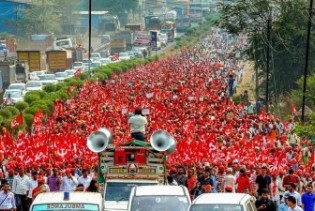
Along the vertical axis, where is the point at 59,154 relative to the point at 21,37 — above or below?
above

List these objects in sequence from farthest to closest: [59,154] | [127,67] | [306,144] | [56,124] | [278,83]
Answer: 1. [127,67]
2. [278,83]
3. [56,124]
4. [306,144]
5. [59,154]

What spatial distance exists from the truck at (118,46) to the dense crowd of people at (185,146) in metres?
75.7

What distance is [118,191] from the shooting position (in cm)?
2331

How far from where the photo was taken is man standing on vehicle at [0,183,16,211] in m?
23.7

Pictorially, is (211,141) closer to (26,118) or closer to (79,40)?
(26,118)

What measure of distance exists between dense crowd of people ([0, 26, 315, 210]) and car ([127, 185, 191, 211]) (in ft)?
5.19

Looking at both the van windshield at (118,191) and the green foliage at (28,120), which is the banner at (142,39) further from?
the van windshield at (118,191)

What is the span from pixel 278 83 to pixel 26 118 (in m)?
23.2

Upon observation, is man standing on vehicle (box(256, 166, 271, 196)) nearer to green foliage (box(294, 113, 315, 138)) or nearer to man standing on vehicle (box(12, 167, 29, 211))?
man standing on vehicle (box(12, 167, 29, 211))

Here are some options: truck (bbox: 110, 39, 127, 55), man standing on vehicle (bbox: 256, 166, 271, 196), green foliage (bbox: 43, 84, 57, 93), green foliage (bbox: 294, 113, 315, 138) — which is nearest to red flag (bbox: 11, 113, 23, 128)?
green foliage (bbox: 294, 113, 315, 138)

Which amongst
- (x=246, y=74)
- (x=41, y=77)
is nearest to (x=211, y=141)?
(x=41, y=77)

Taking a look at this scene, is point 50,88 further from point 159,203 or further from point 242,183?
point 159,203

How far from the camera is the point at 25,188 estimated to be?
26.0m

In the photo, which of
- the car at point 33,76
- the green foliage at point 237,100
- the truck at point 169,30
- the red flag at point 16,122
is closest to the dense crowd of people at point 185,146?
the red flag at point 16,122
